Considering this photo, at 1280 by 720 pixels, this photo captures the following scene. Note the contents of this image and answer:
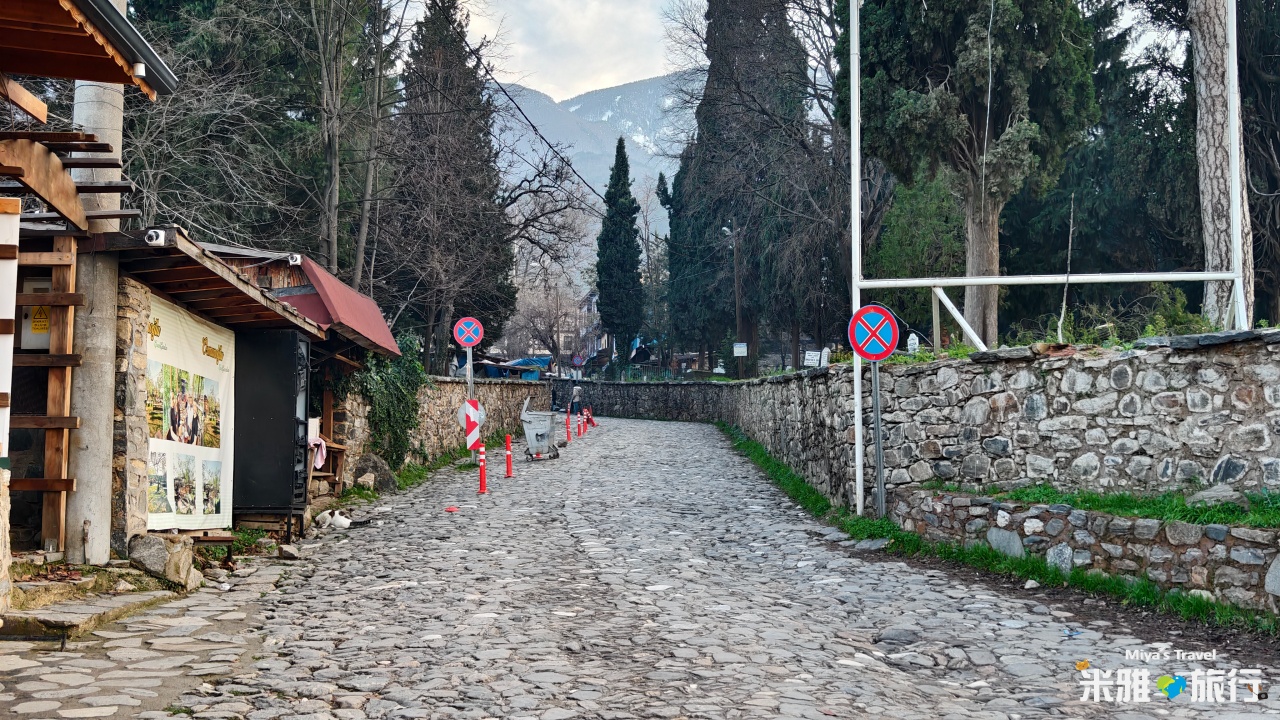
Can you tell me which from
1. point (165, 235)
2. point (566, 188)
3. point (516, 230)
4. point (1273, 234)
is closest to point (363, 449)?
point (165, 235)

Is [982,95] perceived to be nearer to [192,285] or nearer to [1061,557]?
[1061,557]

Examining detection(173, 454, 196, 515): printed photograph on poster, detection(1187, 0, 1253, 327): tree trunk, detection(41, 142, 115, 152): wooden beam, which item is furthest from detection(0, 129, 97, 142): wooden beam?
detection(1187, 0, 1253, 327): tree trunk

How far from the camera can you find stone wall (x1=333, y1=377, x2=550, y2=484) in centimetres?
1590

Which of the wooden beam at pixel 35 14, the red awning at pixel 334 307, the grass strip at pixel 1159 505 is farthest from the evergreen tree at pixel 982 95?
the wooden beam at pixel 35 14

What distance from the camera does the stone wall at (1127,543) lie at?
21.9ft

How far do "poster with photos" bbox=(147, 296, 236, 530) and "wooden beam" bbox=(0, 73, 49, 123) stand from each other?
3.08 metres

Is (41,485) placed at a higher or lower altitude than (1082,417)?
lower

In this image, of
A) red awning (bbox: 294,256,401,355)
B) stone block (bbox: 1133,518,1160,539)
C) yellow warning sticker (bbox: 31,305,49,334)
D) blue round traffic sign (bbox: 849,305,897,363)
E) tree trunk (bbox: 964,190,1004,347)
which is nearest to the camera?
stone block (bbox: 1133,518,1160,539)

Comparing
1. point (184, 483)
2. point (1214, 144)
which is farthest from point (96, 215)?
point (1214, 144)

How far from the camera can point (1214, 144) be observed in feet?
43.4

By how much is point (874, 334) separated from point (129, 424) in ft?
24.9

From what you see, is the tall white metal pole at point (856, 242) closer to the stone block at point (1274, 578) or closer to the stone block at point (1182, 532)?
the stone block at point (1182, 532)

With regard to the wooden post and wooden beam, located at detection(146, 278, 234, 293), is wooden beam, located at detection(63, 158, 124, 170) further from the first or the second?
wooden beam, located at detection(146, 278, 234, 293)

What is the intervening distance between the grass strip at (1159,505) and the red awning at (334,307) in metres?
8.33
